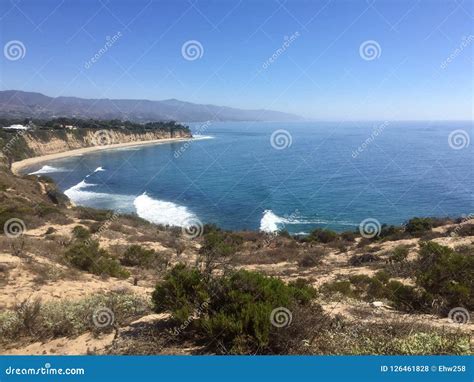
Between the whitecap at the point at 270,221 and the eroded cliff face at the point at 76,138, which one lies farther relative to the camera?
the eroded cliff face at the point at 76,138

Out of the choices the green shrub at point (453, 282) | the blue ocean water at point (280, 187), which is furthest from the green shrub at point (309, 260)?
the blue ocean water at point (280, 187)

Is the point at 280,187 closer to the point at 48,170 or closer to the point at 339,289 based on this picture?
the point at 339,289

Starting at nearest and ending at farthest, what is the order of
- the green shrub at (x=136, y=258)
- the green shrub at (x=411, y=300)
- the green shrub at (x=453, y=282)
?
the green shrub at (x=453, y=282), the green shrub at (x=411, y=300), the green shrub at (x=136, y=258)

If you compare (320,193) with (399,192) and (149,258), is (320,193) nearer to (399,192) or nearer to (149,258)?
(399,192)

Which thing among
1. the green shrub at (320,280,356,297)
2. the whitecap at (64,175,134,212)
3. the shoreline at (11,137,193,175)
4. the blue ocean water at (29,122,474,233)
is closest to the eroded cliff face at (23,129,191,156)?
the shoreline at (11,137,193,175)

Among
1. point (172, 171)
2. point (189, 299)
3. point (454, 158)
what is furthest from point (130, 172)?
point (189, 299)

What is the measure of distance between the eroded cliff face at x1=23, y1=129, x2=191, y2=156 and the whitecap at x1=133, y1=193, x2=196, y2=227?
52326 mm

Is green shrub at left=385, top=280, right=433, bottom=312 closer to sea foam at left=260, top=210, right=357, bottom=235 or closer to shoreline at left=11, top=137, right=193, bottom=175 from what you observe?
sea foam at left=260, top=210, right=357, bottom=235

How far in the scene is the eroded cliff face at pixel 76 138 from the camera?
289 ft

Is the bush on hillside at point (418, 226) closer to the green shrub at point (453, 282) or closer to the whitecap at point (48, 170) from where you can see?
the green shrub at point (453, 282)

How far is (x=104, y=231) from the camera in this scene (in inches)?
867

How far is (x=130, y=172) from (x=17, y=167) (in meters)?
18.7

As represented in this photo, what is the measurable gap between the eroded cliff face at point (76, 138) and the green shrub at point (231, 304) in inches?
3499

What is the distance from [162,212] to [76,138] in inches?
2886
